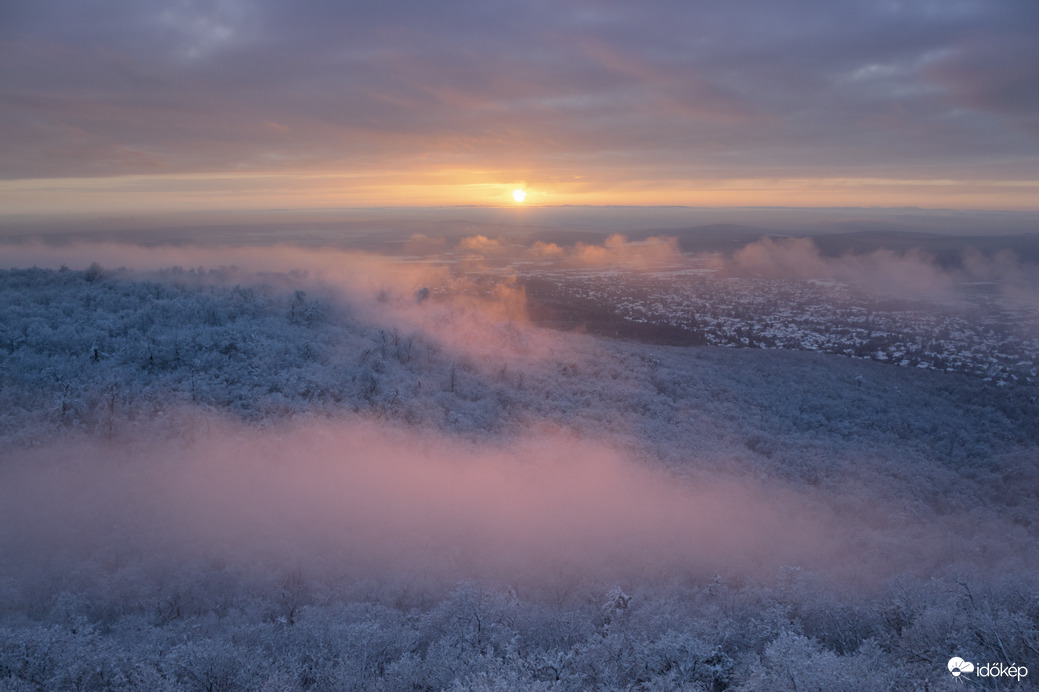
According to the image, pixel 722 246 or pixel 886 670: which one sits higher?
pixel 722 246

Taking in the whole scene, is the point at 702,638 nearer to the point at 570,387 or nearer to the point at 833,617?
the point at 833,617

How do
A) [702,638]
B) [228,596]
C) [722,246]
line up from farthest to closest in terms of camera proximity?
[722,246]
[228,596]
[702,638]

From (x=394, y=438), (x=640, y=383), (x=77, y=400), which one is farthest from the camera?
(x=640, y=383)

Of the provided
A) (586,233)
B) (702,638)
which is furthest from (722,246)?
(702,638)

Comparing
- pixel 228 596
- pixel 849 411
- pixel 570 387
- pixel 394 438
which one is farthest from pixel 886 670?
pixel 849 411

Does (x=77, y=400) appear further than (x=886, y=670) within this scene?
Yes

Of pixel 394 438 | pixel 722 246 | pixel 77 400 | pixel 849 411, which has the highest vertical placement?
pixel 722 246
